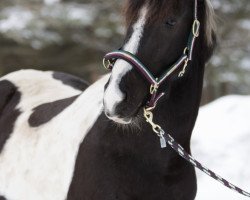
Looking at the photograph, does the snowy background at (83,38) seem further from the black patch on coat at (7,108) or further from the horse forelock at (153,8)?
the horse forelock at (153,8)

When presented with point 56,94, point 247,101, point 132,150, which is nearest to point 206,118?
point 247,101

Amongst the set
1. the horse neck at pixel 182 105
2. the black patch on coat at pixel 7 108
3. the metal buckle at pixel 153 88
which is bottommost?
the black patch on coat at pixel 7 108

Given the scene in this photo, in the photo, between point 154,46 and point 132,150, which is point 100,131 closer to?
point 132,150

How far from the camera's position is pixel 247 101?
725cm

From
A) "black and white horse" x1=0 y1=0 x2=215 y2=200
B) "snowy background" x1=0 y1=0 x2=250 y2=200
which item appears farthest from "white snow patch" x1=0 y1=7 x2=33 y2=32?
"black and white horse" x1=0 y1=0 x2=215 y2=200

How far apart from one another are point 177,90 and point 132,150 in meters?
0.41

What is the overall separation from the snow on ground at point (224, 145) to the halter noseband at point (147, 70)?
272 centimetres

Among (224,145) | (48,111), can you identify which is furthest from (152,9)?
(224,145)

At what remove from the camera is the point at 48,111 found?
3811 mm

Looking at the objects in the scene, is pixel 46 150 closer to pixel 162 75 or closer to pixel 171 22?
pixel 162 75

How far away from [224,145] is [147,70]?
395 centimetres

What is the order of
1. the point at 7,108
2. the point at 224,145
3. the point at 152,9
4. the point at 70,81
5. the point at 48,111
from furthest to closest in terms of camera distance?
the point at 224,145 → the point at 70,81 → the point at 7,108 → the point at 48,111 → the point at 152,9

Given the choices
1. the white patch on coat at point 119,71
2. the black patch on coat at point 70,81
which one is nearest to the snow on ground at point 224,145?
the black patch on coat at point 70,81

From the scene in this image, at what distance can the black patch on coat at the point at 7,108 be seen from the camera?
4.00 meters
